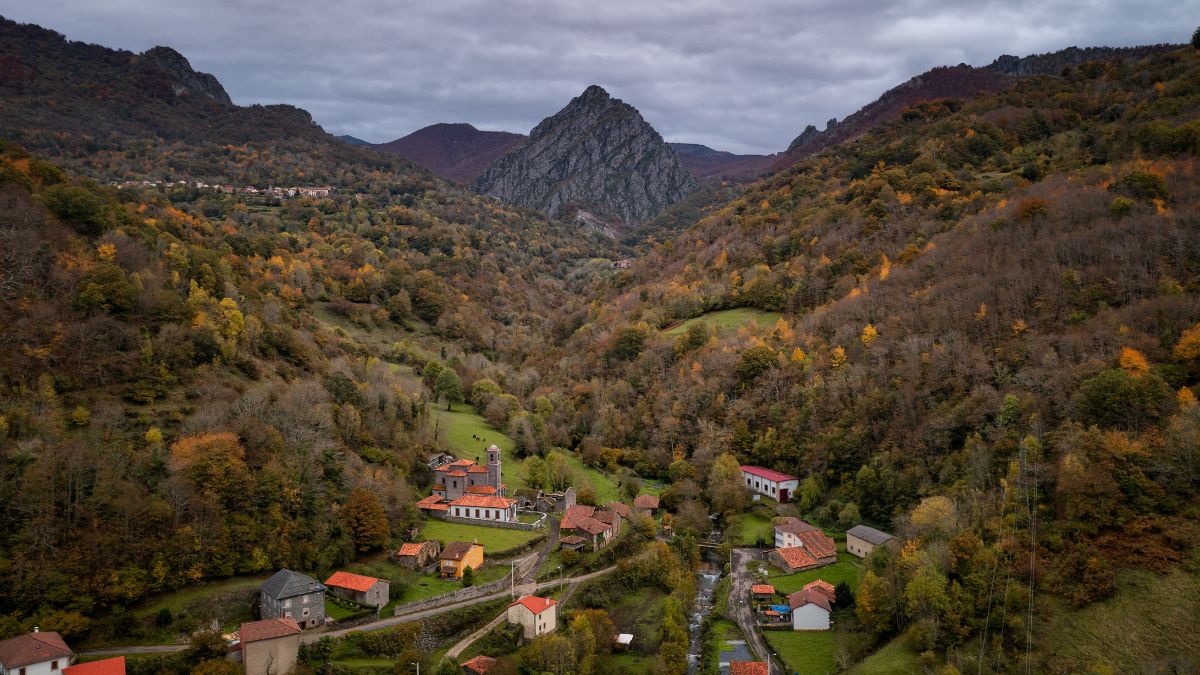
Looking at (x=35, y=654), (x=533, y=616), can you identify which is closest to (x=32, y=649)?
(x=35, y=654)

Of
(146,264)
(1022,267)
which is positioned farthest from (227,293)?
(1022,267)

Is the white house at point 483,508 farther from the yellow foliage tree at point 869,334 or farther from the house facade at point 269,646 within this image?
the yellow foliage tree at point 869,334

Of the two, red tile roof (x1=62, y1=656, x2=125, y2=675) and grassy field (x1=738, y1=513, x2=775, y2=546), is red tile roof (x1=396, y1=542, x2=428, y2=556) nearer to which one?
red tile roof (x1=62, y1=656, x2=125, y2=675)

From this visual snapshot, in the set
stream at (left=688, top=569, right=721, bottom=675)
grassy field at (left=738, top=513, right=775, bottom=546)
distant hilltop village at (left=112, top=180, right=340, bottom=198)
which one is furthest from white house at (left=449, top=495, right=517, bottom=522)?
distant hilltop village at (left=112, top=180, right=340, bottom=198)

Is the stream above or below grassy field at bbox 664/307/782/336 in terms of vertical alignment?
below

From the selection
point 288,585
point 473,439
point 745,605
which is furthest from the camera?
point 473,439

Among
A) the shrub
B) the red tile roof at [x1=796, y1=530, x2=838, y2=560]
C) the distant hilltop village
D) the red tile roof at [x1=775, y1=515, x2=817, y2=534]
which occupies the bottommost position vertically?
the red tile roof at [x1=796, y1=530, x2=838, y2=560]

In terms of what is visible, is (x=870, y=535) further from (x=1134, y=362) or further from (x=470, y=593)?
(x=470, y=593)
